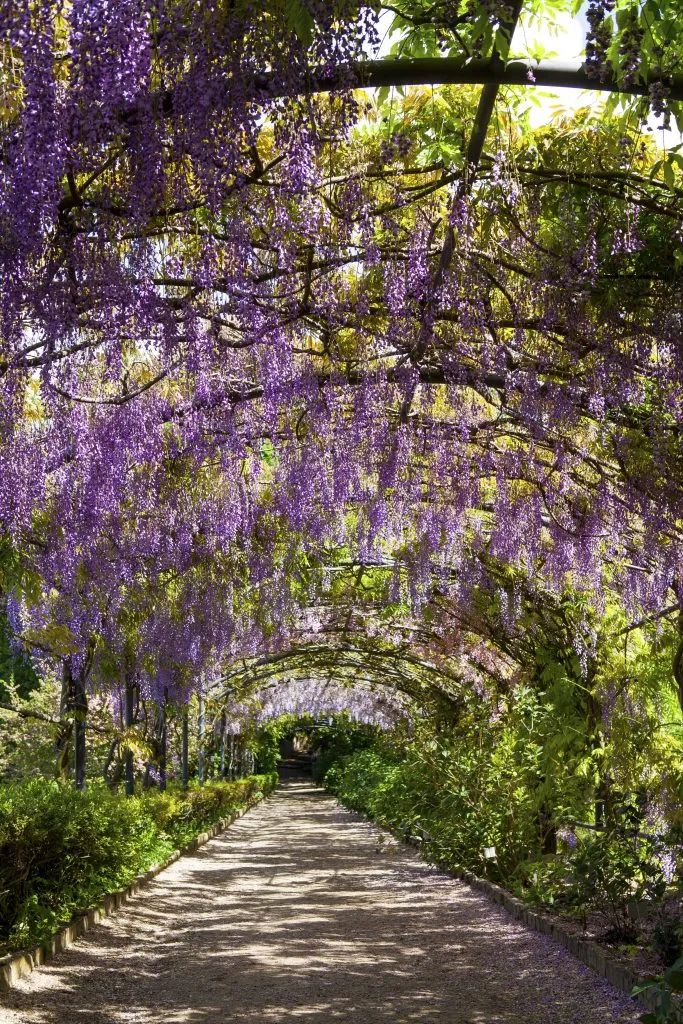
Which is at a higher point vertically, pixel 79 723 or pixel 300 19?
pixel 300 19

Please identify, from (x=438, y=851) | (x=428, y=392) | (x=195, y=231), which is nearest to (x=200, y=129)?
(x=195, y=231)

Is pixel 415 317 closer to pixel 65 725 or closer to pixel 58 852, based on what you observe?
pixel 58 852

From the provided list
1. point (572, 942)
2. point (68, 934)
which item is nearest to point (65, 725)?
point (68, 934)

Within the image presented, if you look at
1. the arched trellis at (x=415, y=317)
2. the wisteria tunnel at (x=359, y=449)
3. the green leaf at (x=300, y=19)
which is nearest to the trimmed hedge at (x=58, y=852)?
the wisteria tunnel at (x=359, y=449)

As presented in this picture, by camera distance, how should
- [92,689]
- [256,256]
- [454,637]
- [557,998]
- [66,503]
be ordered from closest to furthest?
1. [256,256]
2. [557,998]
3. [66,503]
4. [92,689]
5. [454,637]

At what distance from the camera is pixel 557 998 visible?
4.97 metres


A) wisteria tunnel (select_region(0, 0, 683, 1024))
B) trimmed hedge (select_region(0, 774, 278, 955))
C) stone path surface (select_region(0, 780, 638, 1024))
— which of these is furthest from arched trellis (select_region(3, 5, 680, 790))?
stone path surface (select_region(0, 780, 638, 1024))

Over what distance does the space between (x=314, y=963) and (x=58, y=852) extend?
1.82 metres

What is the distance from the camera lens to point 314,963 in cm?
Answer: 598

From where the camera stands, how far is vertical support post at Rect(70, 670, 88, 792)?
896cm

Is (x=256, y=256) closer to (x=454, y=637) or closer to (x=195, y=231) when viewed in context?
(x=195, y=231)

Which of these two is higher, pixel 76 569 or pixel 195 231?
pixel 195 231

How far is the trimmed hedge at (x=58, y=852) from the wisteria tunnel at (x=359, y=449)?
1.3 inches

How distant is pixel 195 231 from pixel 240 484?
136 inches
